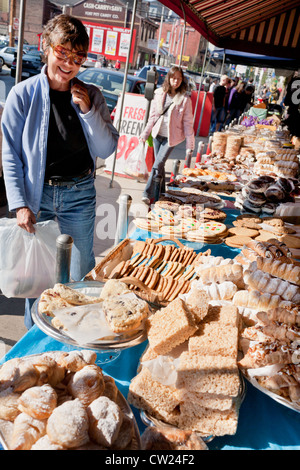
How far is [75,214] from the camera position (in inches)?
91.7

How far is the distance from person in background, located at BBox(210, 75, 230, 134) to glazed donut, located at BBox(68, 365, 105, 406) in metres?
13.5

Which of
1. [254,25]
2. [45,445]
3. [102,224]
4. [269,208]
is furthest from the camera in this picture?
[254,25]

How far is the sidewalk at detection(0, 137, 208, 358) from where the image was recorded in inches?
121

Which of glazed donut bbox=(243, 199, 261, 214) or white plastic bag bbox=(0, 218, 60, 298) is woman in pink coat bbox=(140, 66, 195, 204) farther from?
white plastic bag bbox=(0, 218, 60, 298)

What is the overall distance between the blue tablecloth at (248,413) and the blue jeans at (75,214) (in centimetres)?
84

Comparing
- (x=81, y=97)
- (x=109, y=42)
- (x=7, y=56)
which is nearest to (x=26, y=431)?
(x=81, y=97)

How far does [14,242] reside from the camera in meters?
2.01

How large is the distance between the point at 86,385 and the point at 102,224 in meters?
4.42

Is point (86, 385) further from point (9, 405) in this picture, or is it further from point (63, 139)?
point (63, 139)

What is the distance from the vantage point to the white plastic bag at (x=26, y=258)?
2006 millimetres

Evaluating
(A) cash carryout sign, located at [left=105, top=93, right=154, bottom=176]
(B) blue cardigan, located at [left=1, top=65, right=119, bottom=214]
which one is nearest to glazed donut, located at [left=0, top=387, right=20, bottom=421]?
(B) blue cardigan, located at [left=1, top=65, right=119, bottom=214]

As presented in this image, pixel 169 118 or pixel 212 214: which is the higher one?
pixel 169 118

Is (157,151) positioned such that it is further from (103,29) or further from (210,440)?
(103,29)

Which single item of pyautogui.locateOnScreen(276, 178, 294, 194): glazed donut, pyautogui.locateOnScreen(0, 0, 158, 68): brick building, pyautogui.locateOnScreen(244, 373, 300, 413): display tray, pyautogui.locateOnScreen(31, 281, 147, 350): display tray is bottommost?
pyautogui.locateOnScreen(244, 373, 300, 413): display tray
